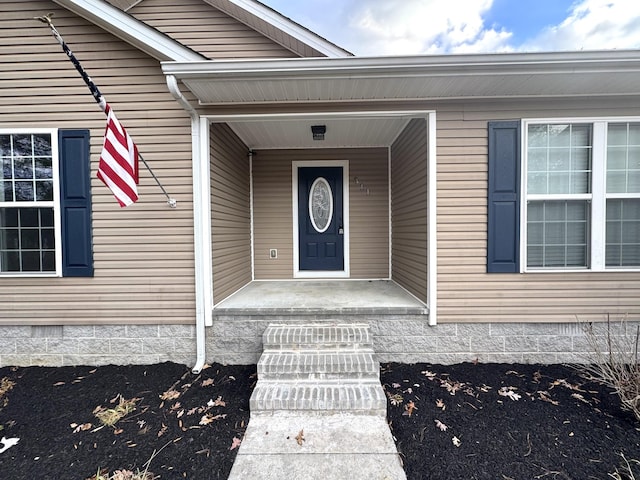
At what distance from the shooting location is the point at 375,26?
10.7 meters

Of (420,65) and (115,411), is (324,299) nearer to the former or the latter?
(115,411)

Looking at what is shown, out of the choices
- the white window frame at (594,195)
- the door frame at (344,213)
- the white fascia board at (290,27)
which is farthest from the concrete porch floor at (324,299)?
the white fascia board at (290,27)

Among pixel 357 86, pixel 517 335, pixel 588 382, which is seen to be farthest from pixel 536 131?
pixel 588 382

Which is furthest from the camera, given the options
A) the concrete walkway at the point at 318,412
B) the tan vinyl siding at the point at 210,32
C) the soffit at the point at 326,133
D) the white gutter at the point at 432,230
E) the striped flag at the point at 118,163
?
the tan vinyl siding at the point at 210,32

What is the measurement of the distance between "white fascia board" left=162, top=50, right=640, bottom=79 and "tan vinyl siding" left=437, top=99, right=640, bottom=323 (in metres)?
0.51

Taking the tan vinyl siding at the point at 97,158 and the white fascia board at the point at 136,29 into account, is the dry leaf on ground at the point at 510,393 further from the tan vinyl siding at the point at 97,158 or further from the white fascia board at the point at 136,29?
the white fascia board at the point at 136,29

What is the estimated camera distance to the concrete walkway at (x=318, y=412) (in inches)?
72.8

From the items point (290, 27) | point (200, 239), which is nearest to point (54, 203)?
point (200, 239)

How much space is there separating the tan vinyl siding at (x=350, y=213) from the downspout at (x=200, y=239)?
1719mm

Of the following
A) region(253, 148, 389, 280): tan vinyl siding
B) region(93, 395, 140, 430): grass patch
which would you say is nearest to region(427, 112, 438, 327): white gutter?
region(253, 148, 389, 280): tan vinyl siding

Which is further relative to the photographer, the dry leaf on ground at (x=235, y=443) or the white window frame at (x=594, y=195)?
the white window frame at (x=594, y=195)

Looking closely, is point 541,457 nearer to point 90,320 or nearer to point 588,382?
point 588,382

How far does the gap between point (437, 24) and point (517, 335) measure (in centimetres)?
1122

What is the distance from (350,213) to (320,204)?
521 mm
